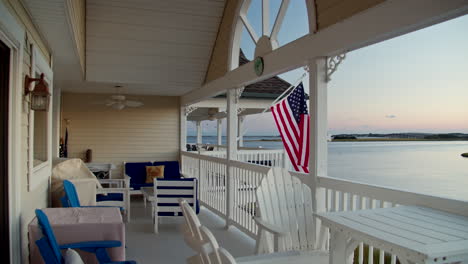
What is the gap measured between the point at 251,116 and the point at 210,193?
7.19 meters

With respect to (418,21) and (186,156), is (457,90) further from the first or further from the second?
(186,156)

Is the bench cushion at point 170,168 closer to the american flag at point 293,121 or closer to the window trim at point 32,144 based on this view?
the window trim at point 32,144

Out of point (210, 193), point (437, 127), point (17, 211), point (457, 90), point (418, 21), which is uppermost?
point (418, 21)

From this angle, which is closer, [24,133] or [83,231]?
[83,231]

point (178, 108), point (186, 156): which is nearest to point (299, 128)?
point (186, 156)

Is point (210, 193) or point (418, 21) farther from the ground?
point (418, 21)

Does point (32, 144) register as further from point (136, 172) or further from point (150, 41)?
point (136, 172)

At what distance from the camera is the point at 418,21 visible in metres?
2.57

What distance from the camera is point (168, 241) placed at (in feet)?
17.5

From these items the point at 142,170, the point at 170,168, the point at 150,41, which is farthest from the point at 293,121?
the point at 142,170

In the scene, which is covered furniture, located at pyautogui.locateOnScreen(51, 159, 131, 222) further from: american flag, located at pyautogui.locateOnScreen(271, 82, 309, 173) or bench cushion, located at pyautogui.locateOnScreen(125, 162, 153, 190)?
american flag, located at pyautogui.locateOnScreen(271, 82, 309, 173)

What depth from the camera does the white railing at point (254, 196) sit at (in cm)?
264

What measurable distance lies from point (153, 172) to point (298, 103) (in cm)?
447

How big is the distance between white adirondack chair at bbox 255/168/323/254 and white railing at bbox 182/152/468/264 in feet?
0.56
